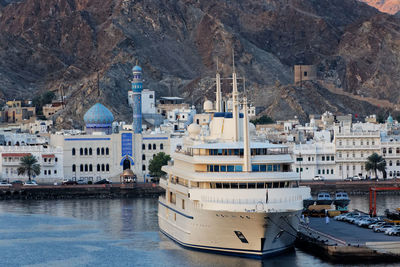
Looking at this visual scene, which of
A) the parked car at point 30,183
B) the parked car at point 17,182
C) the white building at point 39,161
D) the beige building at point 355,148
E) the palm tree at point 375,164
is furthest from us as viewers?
the white building at point 39,161

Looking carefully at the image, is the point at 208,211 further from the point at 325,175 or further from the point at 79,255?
the point at 325,175

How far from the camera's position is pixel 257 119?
622 ft

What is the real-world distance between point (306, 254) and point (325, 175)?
59073mm

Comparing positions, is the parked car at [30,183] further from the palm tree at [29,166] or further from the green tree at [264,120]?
the green tree at [264,120]

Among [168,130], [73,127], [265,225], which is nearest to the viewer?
[265,225]

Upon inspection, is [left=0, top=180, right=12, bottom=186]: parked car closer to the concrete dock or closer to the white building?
the white building

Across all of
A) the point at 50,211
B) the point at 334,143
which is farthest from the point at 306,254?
the point at 334,143

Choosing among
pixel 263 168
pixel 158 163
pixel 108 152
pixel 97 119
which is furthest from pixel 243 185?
pixel 97 119

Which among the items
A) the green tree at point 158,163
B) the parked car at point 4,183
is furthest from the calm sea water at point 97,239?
the green tree at point 158,163

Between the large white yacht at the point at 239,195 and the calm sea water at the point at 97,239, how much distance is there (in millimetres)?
1130

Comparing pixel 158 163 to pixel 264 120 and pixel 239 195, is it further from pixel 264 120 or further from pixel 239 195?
pixel 239 195

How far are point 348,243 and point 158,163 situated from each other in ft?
201

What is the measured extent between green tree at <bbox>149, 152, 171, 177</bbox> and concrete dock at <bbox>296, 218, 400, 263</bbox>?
51747 mm

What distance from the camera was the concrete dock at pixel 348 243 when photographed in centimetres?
7675
